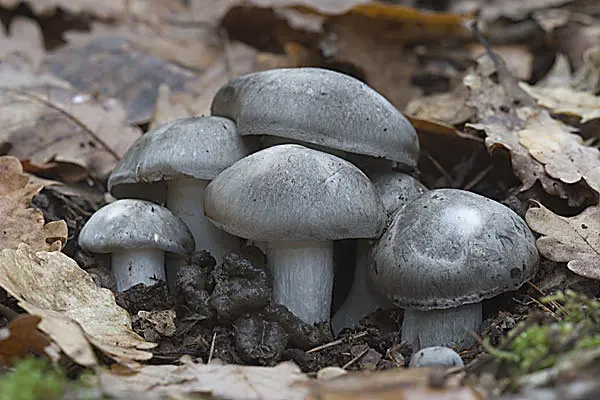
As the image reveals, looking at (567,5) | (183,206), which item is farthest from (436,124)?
(567,5)

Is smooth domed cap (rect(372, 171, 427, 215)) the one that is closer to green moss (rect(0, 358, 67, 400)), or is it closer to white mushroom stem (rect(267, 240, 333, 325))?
white mushroom stem (rect(267, 240, 333, 325))

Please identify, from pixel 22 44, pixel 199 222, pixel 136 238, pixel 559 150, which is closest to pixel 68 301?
pixel 136 238

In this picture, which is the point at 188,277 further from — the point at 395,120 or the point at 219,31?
the point at 219,31

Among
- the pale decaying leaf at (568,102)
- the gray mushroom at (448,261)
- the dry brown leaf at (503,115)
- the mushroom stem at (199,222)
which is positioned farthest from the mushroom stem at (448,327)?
the pale decaying leaf at (568,102)

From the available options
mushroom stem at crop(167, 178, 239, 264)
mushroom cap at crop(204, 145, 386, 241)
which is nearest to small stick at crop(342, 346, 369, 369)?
mushroom cap at crop(204, 145, 386, 241)

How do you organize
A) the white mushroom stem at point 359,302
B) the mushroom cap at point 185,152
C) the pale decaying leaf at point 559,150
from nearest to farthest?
the mushroom cap at point 185,152
the white mushroom stem at point 359,302
the pale decaying leaf at point 559,150

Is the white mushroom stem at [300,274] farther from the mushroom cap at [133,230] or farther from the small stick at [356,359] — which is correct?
the mushroom cap at [133,230]
